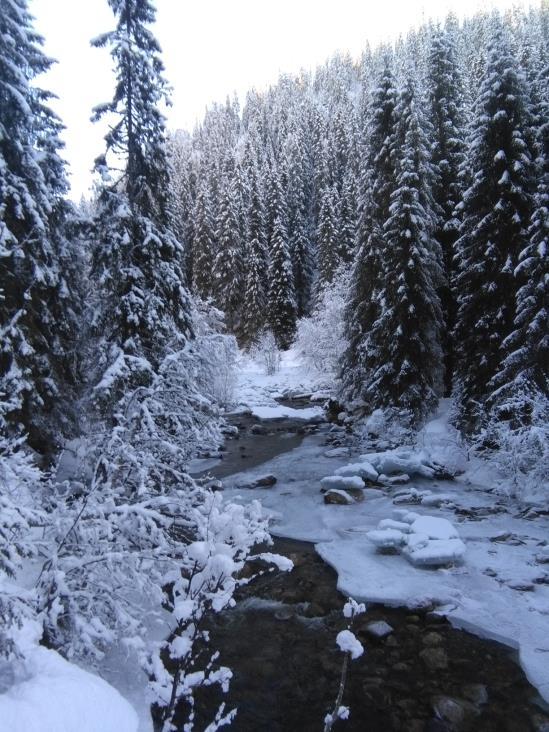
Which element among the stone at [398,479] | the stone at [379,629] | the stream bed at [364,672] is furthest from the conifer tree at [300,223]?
the stone at [379,629]

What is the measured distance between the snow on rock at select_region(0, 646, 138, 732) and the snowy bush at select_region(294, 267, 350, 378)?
27.4 metres

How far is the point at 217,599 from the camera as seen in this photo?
3.64 meters

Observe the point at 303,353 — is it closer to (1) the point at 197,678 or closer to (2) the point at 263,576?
(2) the point at 263,576

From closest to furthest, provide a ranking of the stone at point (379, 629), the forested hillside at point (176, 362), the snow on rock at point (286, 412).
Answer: the forested hillside at point (176, 362)
the stone at point (379, 629)
the snow on rock at point (286, 412)

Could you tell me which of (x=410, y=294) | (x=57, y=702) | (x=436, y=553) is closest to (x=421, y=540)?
(x=436, y=553)

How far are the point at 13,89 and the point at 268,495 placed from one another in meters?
12.4

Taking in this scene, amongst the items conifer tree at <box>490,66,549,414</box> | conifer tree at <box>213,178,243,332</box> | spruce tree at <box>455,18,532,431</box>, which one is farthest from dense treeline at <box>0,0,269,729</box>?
conifer tree at <box>213,178,243,332</box>

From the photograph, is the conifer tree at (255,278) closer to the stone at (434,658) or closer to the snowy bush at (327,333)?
the snowy bush at (327,333)

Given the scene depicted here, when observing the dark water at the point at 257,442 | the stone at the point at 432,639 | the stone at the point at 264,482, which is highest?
the stone at the point at 432,639

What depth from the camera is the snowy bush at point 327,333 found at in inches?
1275

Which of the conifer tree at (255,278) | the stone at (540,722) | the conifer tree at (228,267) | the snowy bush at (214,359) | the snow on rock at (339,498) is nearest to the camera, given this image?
the stone at (540,722)

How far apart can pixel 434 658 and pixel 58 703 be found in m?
5.82

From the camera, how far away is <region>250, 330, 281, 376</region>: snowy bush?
1667 inches

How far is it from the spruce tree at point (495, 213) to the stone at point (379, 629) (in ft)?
32.3
